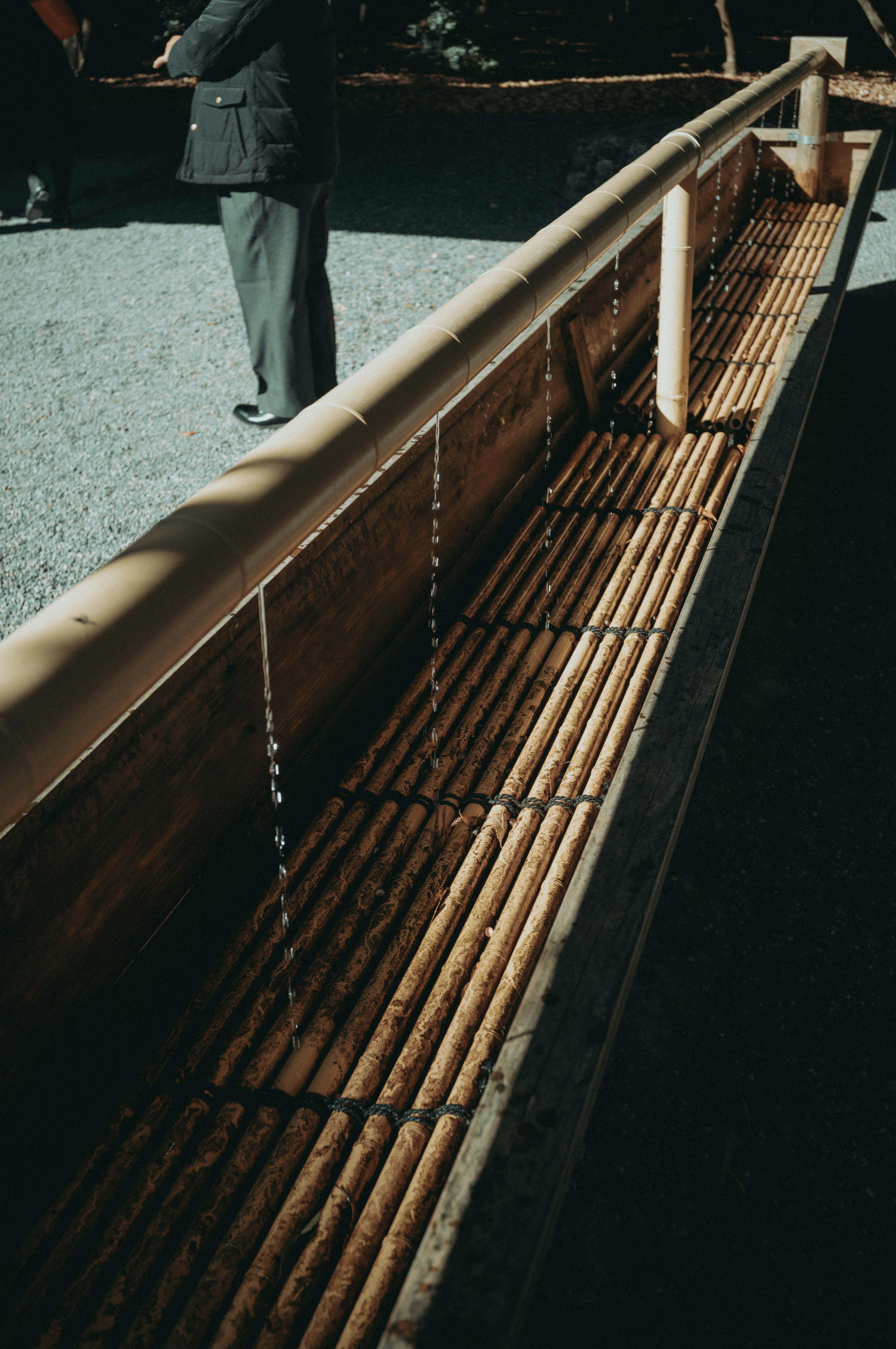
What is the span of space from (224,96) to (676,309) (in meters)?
1.71

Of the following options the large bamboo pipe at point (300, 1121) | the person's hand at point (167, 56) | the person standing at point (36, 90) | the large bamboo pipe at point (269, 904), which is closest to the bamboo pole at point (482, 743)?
the large bamboo pipe at point (300, 1121)

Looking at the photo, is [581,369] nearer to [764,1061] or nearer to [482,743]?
[482,743]

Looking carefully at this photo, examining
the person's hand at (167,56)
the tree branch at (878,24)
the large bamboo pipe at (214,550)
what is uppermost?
the tree branch at (878,24)

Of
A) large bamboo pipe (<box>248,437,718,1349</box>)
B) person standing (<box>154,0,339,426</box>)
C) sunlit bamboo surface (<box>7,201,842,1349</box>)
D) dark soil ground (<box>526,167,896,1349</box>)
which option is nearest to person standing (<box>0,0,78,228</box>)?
person standing (<box>154,0,339,426</box>)

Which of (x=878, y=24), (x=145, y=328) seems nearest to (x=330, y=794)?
Answer: (x=145, y=328)

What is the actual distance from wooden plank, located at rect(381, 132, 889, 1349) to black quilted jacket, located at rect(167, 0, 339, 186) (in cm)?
219

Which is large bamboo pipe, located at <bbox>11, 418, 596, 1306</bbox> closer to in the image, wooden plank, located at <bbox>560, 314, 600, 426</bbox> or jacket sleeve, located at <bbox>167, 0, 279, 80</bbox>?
wooden plank, located at <bbox>560, 314, 600, 426</bbox>

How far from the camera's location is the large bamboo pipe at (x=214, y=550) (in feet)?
2.31

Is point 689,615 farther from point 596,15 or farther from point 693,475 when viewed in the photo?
point 596,15

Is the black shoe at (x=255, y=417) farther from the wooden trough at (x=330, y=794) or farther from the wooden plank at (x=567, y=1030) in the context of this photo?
the wooden plank at (x=567, y=1030)

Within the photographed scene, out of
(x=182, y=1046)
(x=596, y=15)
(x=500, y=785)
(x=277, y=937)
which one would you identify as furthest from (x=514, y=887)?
(x=596, y=15)

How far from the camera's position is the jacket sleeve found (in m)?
2.96

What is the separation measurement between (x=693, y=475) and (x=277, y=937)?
194 centimetres

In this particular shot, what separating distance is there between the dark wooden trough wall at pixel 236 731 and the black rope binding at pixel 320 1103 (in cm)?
24
